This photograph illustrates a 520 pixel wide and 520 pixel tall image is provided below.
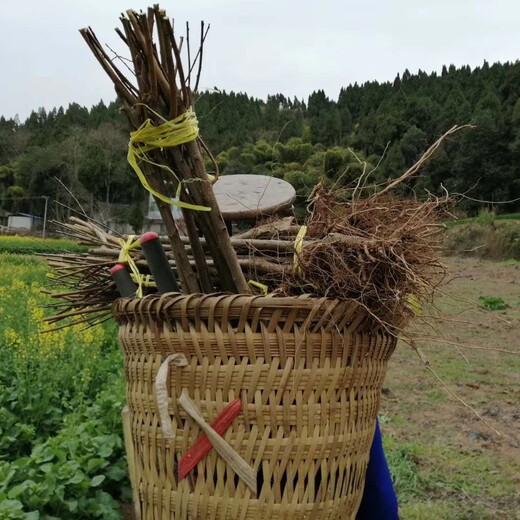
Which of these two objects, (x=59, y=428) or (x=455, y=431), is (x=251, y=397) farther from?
(x=455, y=431)

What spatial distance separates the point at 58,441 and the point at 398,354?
15.6 ft

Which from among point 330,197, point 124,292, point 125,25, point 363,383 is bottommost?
point 363,383

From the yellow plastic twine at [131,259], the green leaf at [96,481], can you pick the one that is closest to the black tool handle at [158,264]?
the yellow plastic twine at [131,259]

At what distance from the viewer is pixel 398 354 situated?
7.41m

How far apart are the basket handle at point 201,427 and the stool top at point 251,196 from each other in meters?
0.50

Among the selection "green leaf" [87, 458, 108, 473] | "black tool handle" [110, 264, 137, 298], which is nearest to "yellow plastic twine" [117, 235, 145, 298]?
"black tool handle" [110, 264, 137, 298]

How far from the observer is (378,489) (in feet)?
5.16

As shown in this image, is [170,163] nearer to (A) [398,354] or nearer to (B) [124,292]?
(B) [124,292]

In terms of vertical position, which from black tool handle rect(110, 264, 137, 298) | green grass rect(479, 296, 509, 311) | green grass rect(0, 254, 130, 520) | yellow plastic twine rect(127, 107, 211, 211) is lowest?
green grass rect(479, 296, 509, 311)

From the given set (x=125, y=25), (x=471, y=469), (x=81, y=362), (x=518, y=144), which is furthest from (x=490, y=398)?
(x=518, y=144)

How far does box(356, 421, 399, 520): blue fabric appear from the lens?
1.57 m

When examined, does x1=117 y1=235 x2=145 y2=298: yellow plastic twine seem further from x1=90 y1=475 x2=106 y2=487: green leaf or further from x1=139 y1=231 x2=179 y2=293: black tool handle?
x1=90 y1=475 x2=106 y2=487: green leaf

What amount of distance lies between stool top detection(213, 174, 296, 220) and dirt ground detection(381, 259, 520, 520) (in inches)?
16.8

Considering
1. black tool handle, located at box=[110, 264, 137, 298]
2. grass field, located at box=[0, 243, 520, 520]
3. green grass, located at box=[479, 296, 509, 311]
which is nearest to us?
black tool handle, located at box=[110, 264, 137, 298]
